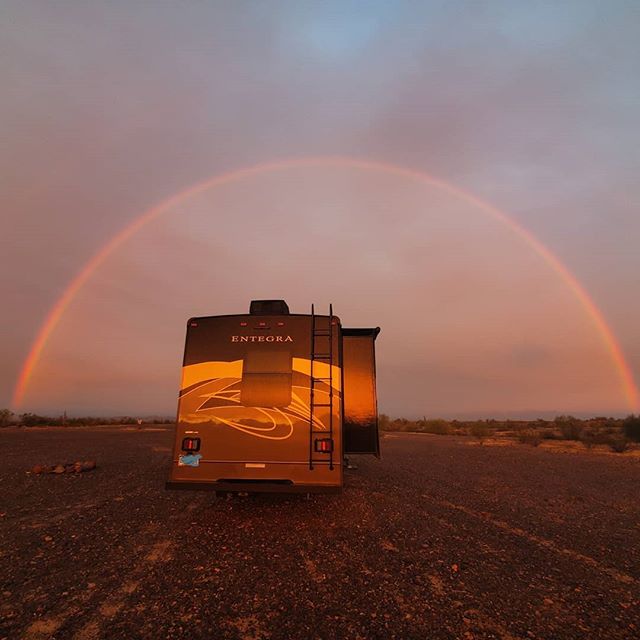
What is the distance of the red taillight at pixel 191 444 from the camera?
25.1 ft

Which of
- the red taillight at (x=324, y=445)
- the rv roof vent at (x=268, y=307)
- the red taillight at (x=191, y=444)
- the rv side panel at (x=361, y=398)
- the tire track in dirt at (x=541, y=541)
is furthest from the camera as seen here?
the rv side panel at (x=361, y=398)

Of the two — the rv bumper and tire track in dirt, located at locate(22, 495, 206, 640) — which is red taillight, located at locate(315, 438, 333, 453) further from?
tire track in dirt, located at locate(22, 495, 206, 640)

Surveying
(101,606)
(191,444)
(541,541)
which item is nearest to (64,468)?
(191,444)

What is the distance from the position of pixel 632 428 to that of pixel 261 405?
37388 millimetres

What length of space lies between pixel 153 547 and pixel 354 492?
5735 mm

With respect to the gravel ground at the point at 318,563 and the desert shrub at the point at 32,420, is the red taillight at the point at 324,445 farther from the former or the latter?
the desert shrub at the point at 32,420

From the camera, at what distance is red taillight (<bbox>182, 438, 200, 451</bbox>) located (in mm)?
7657

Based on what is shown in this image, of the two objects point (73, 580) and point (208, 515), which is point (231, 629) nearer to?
point (73, 580)

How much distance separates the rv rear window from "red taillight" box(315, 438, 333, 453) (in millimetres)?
935

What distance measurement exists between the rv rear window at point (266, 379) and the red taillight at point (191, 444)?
3.75ft

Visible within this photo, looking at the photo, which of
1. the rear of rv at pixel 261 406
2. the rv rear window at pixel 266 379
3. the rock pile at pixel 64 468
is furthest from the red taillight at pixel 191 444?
the rock pile at pixel 64 468

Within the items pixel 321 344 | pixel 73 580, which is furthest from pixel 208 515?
pixel 321 344

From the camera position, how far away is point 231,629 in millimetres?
4070

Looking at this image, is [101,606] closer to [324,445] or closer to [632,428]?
[324,445]
